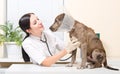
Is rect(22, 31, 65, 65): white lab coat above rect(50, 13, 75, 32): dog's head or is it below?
below

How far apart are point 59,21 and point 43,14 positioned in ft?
5.67

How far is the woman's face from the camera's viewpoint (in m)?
1.82

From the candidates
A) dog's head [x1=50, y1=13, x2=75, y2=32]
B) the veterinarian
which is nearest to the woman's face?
the veterinarian

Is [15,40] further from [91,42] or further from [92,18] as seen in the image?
[91,42]

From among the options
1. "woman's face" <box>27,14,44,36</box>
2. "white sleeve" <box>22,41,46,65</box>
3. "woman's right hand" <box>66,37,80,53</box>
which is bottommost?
"white sleeve" <box>22,41,46,65</box>

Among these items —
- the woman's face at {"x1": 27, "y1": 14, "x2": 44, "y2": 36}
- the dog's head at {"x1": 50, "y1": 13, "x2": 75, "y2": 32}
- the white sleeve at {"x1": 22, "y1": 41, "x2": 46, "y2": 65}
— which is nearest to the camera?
the dog's head at {"x1": 50, "y1": 13, "x2": 75, "y2": 32}

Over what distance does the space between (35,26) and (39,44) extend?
0.14m

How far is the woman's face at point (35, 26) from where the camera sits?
1.82 metres

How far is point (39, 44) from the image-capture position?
1.81 metres

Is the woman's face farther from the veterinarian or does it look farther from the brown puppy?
the brown puppy

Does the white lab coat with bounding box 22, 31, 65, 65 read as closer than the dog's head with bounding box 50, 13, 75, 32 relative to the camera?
No

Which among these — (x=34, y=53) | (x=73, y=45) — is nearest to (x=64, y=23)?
(x=73, y=45)

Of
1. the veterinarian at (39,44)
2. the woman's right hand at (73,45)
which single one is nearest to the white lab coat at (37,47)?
the veterinarian at (39,44)

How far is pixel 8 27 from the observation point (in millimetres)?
3158
